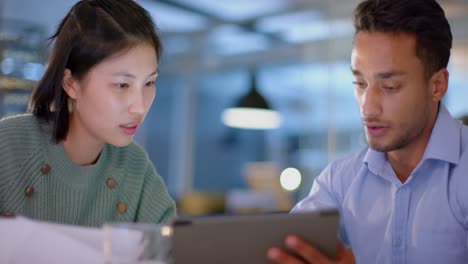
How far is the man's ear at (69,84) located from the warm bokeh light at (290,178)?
5615 mm

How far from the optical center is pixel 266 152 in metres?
11.1

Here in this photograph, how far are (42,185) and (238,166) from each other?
10.2 m

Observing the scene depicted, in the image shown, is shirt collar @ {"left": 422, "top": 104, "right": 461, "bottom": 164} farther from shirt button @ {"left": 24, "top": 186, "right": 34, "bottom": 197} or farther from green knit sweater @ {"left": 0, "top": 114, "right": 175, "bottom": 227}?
shirt button @ {"left": 24, "top": 186, "right": 34, "bottom": 197}

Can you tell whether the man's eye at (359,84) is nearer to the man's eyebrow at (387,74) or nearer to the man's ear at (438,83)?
the man's eyebrow at (387,74)

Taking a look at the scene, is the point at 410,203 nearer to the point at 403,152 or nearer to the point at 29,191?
the point at 403,152

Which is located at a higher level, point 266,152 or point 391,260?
point 391,260

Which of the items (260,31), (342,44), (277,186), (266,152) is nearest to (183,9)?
(260,31)

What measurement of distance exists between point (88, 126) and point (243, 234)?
79 centimetres

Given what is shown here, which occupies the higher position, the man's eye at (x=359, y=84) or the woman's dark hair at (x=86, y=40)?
the woman's dark hair at (x=86, y=40)

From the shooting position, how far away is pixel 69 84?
1562 millimetres

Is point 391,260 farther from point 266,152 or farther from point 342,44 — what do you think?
point 266,152

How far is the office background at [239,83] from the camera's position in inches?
228

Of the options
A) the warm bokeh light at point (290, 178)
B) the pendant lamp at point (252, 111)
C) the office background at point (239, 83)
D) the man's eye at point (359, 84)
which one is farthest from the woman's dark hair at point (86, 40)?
the warm bokeh light at point (290, 178)

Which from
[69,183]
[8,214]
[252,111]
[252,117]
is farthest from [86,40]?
[252,117]
